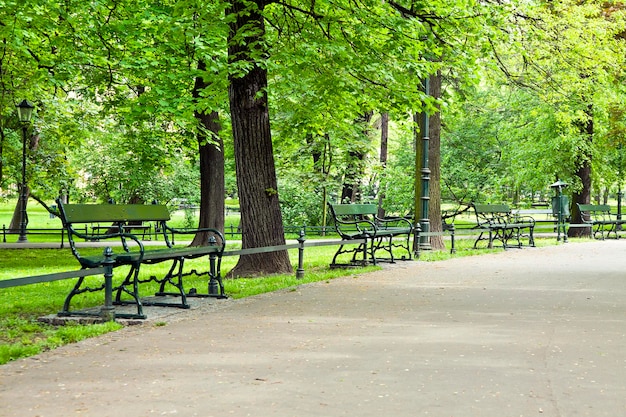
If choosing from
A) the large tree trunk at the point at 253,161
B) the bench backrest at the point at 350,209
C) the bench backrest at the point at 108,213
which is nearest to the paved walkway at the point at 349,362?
the bench backrest at the point at 108,213

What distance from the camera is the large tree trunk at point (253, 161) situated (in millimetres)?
12703

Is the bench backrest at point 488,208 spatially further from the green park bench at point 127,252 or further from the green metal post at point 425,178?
the green park bench at point 127,252

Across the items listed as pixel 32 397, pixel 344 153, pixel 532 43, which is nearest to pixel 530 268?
pixel 532 43

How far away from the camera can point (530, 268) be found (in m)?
15.6

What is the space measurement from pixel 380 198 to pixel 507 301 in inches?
1060

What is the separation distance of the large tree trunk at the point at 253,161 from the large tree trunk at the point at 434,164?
7.49 meters

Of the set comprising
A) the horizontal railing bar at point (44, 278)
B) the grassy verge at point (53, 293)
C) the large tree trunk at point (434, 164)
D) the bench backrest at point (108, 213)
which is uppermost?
the large tree trunk at point (434, 164)

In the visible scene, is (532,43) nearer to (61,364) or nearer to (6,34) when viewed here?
(6,34)

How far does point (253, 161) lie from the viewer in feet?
42.1

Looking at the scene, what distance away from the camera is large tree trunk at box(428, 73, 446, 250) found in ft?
64.5

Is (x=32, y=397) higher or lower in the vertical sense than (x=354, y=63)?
lower

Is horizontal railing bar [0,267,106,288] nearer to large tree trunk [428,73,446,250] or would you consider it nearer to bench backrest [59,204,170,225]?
bench backrest [59,204,170,225]

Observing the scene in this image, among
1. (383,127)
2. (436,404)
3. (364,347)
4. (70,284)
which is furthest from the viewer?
(383,127)

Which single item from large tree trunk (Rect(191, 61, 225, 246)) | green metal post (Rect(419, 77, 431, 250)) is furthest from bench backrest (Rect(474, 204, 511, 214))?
large tree trunk (Rect(191, 61, 225, 246))
